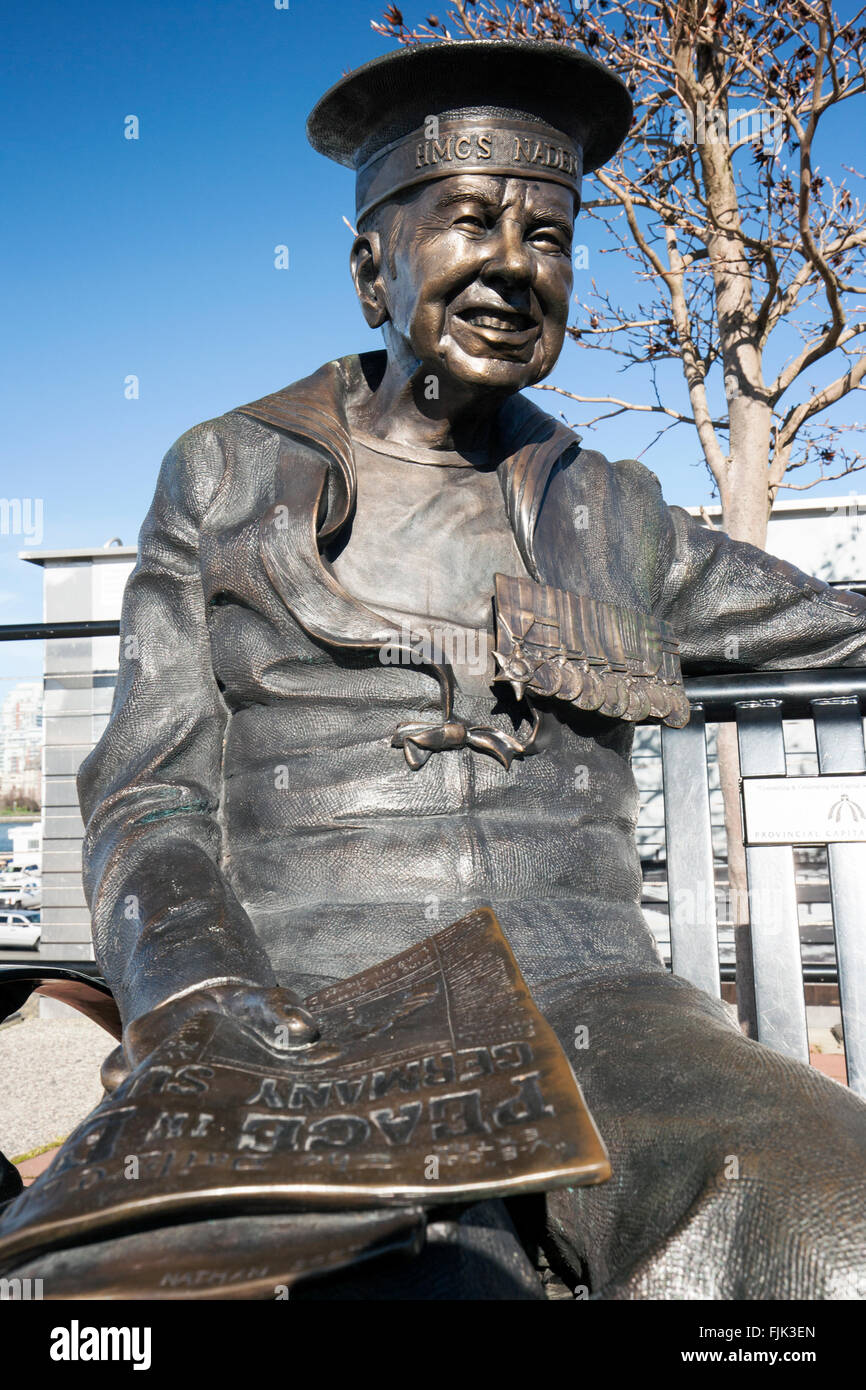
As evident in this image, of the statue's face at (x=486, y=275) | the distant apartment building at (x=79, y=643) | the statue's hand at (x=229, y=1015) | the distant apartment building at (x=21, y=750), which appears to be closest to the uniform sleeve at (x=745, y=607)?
the statue's face at (x=486, y=275)

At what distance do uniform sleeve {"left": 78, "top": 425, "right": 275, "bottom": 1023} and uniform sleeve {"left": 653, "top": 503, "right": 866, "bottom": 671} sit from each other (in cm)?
90

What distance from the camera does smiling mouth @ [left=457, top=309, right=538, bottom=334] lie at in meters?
2.04

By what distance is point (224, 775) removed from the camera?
83.3 inches

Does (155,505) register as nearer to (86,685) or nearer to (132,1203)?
(132,1203)

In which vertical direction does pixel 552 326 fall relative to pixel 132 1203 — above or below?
above

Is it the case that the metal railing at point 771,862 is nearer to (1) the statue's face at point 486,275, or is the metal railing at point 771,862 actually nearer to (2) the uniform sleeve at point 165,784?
(1) the statue's face at point 486,275

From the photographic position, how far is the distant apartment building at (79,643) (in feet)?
27.1

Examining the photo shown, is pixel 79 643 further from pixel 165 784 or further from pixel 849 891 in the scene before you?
pixel 849 891

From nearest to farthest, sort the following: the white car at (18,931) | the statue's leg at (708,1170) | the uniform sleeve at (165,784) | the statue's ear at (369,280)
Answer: the statue's leg at (708,1170) < the uniform sleeve at (165,784) < the statue's ear at (369,280) < the white car at (18,931)

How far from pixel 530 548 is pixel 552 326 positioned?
37cm

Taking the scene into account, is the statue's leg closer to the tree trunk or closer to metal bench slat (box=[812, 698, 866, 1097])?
metal bench slat (box=[812, 698, 866, 1097])

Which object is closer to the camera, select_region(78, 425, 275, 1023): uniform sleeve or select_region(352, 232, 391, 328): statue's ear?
select_region(78, 425, 275, 1023): uniform sleeve

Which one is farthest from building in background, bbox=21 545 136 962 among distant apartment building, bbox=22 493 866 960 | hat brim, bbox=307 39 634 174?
hat brim, bbox=307 39 634 174
